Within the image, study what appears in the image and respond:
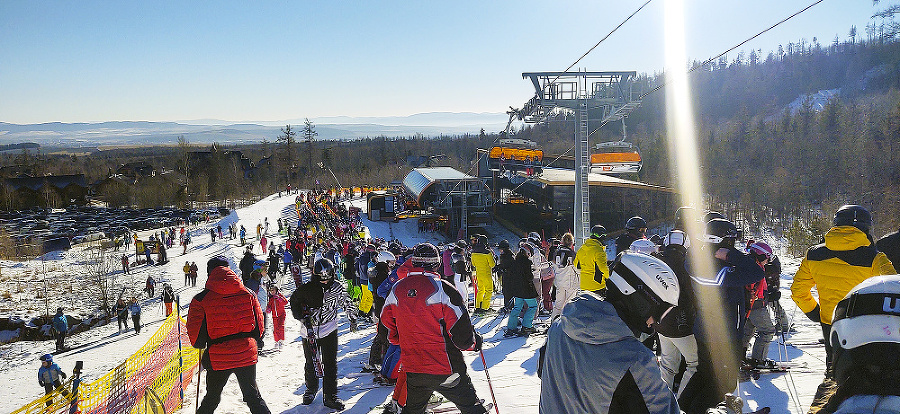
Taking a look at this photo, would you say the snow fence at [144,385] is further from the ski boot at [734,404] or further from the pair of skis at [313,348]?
the ski boot at [734,404]

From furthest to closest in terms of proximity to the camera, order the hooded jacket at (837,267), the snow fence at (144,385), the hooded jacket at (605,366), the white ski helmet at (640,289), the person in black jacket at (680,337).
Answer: the snow fence at (144,385) → the hooded jacket at (837,267) → the person in black jacket at (680,337) → the white ski helmet at (640,289) → the hooded jacket at (605,366)

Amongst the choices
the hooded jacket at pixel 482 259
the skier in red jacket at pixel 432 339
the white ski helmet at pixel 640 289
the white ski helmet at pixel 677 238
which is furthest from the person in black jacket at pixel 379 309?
the white ski helmet at pixel 640 289

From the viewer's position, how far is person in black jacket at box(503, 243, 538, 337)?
26.7ft

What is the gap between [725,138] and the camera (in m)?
83.2

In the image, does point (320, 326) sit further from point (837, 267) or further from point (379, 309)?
point (837, 267)

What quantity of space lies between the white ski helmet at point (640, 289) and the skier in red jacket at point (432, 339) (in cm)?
182

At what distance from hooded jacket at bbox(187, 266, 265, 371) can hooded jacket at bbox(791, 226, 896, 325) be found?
14.7 feet

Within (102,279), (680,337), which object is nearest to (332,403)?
(680,337)

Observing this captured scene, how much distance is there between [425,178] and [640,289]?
1497 inches

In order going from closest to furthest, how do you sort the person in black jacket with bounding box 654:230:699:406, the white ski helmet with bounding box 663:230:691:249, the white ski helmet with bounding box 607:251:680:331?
1. the white ski helmet with bounding box 607:251:680:331
2. the person in black jacket with bounding box 654:230:699:406
3. the white ski helmet with bounding box 663:230:691:249

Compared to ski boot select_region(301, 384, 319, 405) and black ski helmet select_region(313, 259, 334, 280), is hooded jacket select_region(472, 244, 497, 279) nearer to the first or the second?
black ski helmet select_region(313, 259, 334, 280)

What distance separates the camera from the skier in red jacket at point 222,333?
4.56 m

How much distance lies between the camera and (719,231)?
4.02 meters

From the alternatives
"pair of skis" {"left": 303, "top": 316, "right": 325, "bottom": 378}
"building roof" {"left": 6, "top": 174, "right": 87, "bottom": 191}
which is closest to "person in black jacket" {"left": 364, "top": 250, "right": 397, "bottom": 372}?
"pair of skis" {"left": 303, "top": 316, "right": 325, "bottom": 378}
